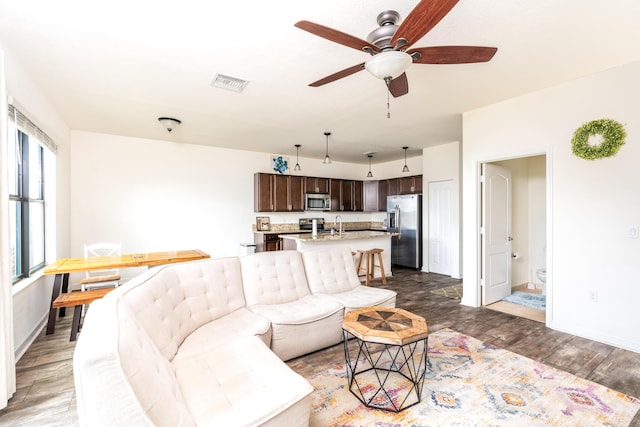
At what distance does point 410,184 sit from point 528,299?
10.8 ft

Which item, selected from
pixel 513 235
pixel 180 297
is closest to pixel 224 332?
pixel 180 297

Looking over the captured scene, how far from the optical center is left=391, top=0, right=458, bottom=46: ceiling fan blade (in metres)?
1.46

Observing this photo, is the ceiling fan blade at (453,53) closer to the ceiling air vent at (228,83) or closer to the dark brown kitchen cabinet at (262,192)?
the ceiling air vent at (228,83)

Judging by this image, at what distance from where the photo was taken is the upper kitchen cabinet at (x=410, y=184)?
657 centimetres

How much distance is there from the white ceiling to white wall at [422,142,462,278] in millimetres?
1494

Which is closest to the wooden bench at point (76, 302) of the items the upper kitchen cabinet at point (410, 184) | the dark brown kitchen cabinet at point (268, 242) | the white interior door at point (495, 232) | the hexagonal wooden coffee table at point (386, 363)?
the hexagonal wooden coffee table at point (386, 363)

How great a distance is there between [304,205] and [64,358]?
4850mm

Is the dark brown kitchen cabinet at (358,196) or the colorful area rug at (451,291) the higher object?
the dark brown kitchen cabinet at (358,196)

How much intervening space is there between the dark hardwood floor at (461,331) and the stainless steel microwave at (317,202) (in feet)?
11.7

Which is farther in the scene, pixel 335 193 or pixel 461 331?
pixel 335 193

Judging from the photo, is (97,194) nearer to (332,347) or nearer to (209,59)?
(209,59)

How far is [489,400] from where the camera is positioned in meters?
1.99

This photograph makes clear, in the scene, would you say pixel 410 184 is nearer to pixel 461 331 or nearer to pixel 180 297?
pixel 461 331

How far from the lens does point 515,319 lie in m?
3.51
